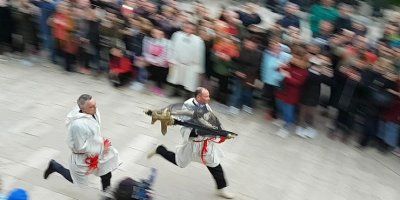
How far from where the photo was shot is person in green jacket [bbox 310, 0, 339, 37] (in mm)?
11328

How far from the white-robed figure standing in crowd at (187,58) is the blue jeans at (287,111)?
1.44 meters

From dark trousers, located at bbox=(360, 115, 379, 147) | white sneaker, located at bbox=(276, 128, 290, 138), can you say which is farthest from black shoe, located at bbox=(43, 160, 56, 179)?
dark trousers, located at bbox=(360, 115, 379, 147)

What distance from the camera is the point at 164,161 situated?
26.5 feet

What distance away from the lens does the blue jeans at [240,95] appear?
9.50 meters

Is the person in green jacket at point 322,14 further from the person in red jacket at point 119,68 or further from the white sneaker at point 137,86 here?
the person in red jacket at point 119,68

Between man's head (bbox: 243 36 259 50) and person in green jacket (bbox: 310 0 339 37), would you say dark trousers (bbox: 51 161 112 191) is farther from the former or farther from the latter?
person in green jacket (bbox: 310 0 339 37)

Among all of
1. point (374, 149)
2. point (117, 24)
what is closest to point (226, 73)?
point (117, 24)

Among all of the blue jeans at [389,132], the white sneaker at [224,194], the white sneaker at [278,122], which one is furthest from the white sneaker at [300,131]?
the white sneaker at [224,194]

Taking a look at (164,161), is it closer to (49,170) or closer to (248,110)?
(49,170)

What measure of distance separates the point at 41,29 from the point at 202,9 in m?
3.08

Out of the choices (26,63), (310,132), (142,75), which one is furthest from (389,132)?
(26,63)

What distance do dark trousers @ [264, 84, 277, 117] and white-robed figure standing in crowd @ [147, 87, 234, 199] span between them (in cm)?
253

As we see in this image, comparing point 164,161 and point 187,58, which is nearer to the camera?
point 164,161

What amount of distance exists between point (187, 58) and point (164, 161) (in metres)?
2.13
